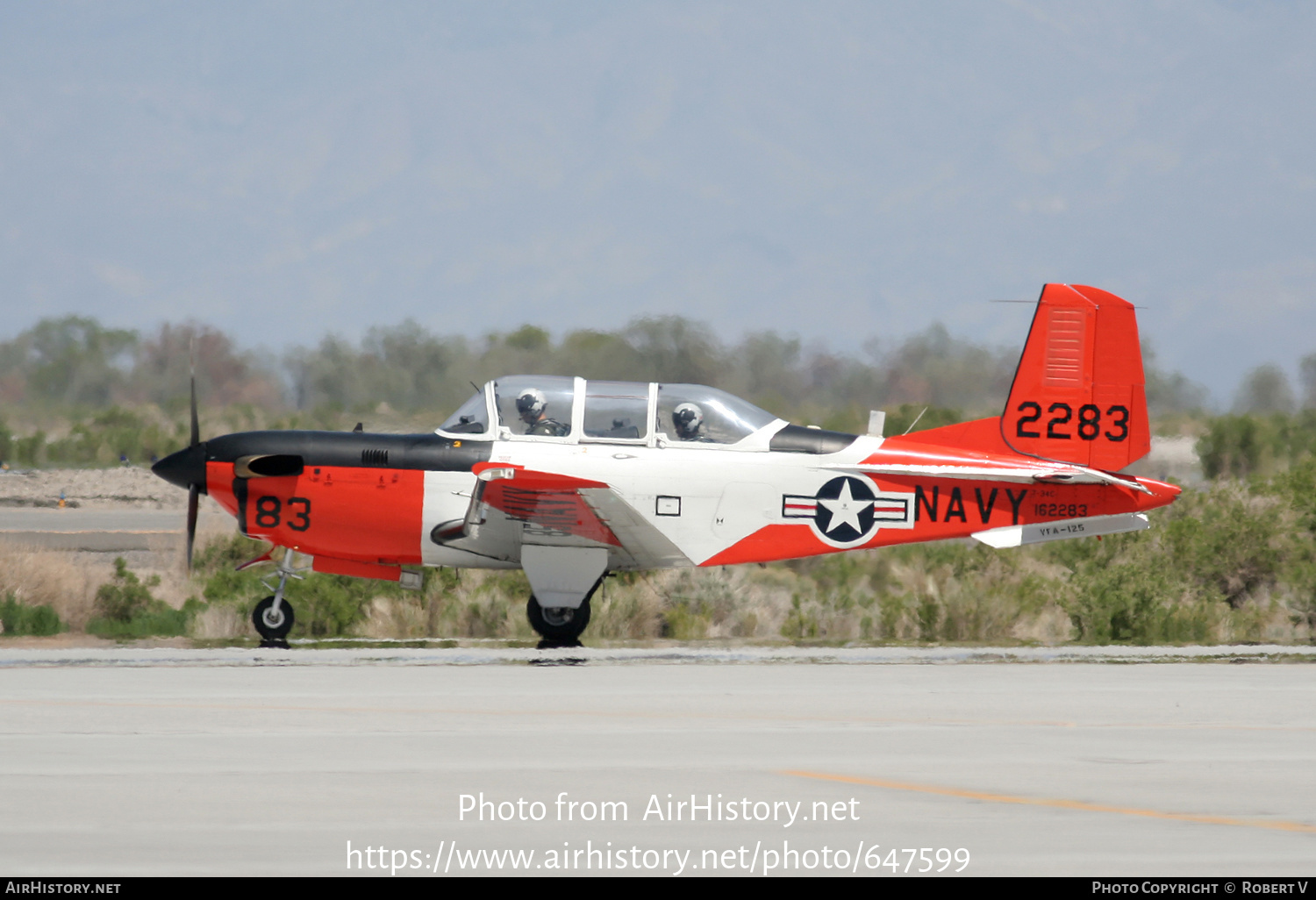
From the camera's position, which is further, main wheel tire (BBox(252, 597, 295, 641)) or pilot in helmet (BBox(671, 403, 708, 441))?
main wheel tire (BBox(252, 597, 295, 641))

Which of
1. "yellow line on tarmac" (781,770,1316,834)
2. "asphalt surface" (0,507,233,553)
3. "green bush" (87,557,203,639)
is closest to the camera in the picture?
"yellow line on tarmac" (781,770,1316,834)

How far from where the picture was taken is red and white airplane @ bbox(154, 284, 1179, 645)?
11.8 metres

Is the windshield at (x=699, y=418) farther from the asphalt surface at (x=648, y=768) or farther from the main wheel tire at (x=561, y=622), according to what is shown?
the asphalt surface at (x=648, y=768)

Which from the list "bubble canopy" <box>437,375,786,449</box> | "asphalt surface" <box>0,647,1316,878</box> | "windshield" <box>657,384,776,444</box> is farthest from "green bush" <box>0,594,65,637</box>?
"windshield" <box>657,384,776,444</box>

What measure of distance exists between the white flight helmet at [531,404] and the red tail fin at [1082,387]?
13.0 feet

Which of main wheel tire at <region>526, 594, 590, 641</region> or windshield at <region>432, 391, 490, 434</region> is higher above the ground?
windshield at <region>432, 391, 490, 434</region>

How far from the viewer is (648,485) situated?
11797mm

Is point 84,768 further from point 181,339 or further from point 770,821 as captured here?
point 181,339

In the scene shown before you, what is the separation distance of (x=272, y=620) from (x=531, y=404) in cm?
281

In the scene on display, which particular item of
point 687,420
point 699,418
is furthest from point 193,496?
point 699,418

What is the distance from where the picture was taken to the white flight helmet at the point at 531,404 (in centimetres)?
1188

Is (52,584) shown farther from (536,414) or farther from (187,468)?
(536,414)

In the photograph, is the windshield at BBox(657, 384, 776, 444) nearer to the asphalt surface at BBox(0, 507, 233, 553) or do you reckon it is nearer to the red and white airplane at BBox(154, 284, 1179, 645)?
the red and white airplane at BBox(154, 284, 1179, 645)

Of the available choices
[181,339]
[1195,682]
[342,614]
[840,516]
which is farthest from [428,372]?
[1195,682]
